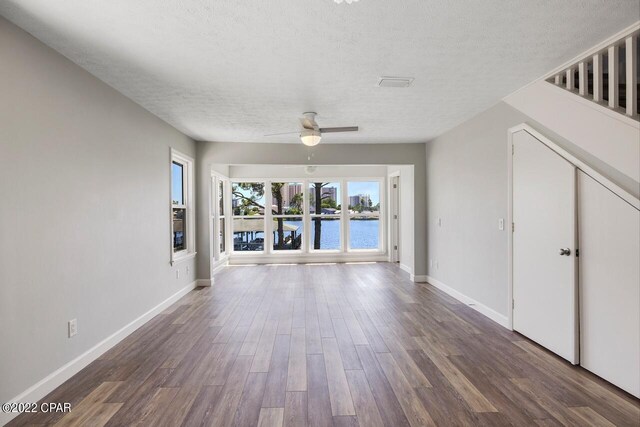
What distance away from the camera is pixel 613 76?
89.8 inches

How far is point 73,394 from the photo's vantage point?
7.55 ft

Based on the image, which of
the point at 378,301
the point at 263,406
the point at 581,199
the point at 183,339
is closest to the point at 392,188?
the point at 378,301

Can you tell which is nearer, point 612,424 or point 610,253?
point 612,424

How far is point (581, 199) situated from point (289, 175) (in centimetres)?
598

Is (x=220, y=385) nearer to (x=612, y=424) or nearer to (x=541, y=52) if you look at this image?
(x=612, y=424)

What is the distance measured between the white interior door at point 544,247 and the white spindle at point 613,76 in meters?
0.54

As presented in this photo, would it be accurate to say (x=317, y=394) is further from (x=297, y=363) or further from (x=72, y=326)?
(x=72, y=326)

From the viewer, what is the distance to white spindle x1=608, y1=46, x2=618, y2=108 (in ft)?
7.39

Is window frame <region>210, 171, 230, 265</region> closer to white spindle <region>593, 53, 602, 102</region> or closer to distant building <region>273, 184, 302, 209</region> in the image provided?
distant building <region>273, 184, 302, 209</region>

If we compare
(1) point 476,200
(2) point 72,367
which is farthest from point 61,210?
(1) point 476,200

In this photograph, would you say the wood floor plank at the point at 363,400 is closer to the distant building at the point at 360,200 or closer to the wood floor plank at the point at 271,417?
the wood floor plank at the point at 271,417

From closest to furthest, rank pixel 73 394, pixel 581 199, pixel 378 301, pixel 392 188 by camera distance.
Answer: pixel 73 394
pixel 581 199
pixel 378 301
pixel 392 188

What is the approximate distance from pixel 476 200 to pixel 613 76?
1982 millimetres

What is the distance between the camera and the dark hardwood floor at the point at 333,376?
204 centimetres
